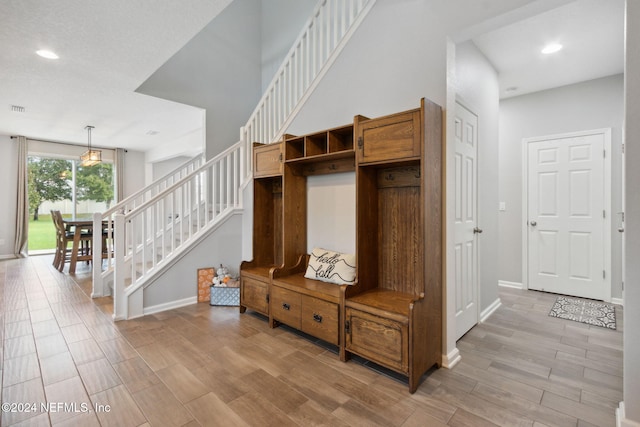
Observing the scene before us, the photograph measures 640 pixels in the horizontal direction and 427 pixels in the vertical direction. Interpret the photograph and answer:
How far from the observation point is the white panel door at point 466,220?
8.52 ft

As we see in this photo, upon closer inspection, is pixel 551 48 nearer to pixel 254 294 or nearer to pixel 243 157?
pixel 243 157

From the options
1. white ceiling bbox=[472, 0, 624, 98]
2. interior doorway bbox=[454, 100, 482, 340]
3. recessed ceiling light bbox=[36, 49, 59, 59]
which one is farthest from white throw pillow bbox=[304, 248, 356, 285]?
recessed ceiling light bbox=[36, 49, 59, 59]

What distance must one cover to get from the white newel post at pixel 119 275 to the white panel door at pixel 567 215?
197 inches

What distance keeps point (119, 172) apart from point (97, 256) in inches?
189

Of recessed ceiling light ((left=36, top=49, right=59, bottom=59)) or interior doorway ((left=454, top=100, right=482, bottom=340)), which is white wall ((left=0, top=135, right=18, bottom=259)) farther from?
interior doorway ((left=454, top=100, right=482, bottom=340))

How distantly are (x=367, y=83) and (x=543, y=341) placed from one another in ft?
8.98

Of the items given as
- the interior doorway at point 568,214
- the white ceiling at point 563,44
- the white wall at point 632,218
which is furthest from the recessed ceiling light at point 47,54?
the interior doorway at point 568,214

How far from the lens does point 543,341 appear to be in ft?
8.62

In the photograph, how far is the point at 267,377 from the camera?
80.4 inches

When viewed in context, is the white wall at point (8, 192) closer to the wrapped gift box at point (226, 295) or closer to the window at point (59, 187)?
the window at point (59, 187)

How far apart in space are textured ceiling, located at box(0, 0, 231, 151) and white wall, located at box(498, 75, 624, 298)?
402 cm

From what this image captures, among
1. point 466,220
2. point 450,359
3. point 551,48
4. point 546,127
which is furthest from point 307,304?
point 546,127

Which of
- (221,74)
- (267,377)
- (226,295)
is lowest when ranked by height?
(267,377)

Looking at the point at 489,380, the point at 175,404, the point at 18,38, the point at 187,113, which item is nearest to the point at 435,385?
the point at 489,380
